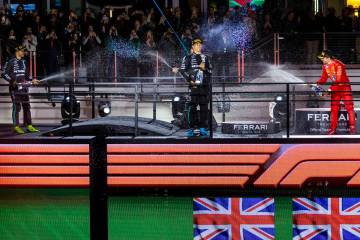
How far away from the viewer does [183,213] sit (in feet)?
20.3

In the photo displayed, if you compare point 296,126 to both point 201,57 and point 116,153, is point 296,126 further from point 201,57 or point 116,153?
point 116,153

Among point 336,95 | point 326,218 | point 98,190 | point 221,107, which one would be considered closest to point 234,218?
point 326,218

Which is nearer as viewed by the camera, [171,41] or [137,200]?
[137,200]

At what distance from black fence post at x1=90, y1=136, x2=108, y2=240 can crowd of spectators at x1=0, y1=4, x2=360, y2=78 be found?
1234 cm

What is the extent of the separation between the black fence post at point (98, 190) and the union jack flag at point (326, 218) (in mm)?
1695

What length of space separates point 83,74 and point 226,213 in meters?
13.1

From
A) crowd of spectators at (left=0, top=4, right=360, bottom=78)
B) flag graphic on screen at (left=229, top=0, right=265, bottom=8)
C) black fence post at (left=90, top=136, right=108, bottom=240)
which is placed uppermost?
flag graphic on screen at (left=229, top=0, right=265, bottom=8)

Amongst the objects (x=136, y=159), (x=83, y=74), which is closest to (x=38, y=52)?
(x=83, y=74)

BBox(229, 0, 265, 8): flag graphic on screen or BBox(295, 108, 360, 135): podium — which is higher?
BBox(229, 0, 265, 8): flag graphic on screen

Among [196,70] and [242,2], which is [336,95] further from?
[242,2]

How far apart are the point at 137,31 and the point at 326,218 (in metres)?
12.8

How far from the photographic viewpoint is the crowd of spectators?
18.2 metres

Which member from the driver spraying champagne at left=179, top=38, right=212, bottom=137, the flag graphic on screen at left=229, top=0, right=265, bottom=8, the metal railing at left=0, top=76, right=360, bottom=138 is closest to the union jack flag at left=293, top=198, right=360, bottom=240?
the driver spraying champagne at left=179, top=38, right=212, bottom=137

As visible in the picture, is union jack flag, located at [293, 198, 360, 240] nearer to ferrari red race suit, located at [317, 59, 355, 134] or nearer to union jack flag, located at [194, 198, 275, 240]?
union jack flag, located at [194, 198, 275, 240]
